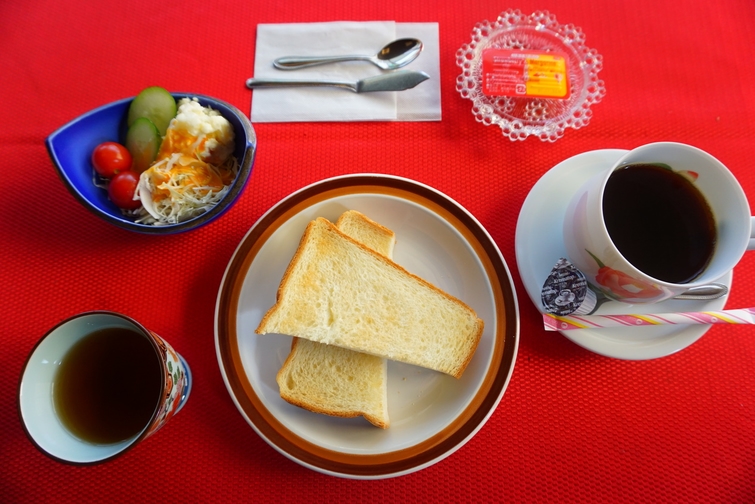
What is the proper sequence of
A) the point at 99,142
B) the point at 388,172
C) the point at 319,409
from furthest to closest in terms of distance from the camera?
1. the point at 388,172
2. the point at 99,142
3. the point at 319,409

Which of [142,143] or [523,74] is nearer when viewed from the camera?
[142,143]

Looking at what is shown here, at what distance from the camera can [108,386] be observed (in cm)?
93

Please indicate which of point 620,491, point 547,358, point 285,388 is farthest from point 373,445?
point 620,491

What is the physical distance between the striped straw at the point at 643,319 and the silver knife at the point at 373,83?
28.6 inches

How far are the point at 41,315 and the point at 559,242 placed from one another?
4.26 ft

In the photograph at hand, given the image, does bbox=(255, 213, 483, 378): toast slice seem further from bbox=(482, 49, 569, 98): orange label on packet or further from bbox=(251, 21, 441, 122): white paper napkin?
bbox=(482, 49, 569, 98): orange label on packet

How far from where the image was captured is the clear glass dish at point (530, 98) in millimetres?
1179

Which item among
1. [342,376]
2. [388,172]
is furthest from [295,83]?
[342,376]

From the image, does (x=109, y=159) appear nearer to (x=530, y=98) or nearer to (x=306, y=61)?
(x=306, y=61)

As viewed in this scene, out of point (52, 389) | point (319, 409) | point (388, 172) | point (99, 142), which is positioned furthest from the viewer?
point (388, 172)

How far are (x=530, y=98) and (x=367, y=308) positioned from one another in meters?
0.77

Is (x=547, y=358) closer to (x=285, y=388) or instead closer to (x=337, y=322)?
(x=337, y=322)

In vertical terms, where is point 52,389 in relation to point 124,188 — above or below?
below

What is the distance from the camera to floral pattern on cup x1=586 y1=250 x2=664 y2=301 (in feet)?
2.68
